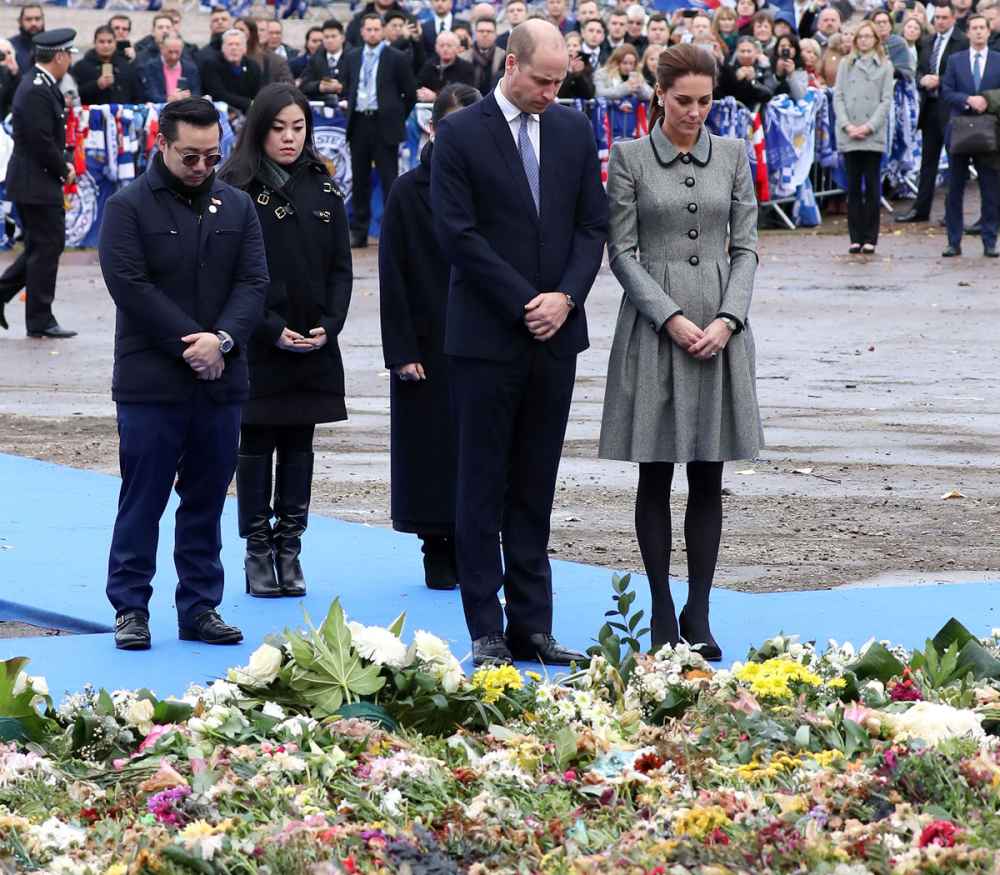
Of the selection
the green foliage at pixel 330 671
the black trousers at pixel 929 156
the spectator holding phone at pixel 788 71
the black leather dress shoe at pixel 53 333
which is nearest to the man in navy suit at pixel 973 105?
the black trousers at pixel 929 156

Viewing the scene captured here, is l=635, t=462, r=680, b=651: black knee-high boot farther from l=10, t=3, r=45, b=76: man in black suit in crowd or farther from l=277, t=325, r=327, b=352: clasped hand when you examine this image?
l=10, t=3, r=45, b=76: man in black suit in crowd

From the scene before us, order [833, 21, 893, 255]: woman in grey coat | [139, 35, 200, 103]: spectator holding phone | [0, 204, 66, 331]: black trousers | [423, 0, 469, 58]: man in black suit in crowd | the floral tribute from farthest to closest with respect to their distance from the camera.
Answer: [423, 0, 469, 58]: man in black suit in crowd, [139, 35, 200, 103]: spectator holding phone, [833, 21, 893, 255]: woman in grey coat, [0, 204, 66, 331]: black trousers, the floral tribute

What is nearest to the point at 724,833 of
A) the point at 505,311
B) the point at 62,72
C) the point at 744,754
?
the point at 744,754

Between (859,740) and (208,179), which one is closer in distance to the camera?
(859,740)

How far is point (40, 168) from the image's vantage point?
49.4 ft

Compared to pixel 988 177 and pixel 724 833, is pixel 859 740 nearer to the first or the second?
pixel 724 833

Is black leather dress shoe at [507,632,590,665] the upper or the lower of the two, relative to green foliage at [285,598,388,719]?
lower

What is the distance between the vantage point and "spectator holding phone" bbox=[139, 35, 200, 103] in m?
21.4

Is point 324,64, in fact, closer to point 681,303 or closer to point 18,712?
point 681,303

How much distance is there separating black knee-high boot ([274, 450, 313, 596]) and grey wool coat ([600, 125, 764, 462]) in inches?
64.2

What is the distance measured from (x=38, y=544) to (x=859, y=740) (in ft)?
16.0

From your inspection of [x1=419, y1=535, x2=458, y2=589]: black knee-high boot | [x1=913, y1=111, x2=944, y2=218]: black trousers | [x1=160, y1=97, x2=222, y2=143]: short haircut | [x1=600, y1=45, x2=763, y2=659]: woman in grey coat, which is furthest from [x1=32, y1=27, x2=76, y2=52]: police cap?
[x1=913, y1=111, x2=944, y2=218]: black trousers

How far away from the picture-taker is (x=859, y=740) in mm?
4777

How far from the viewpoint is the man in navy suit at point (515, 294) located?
21.3 feet
